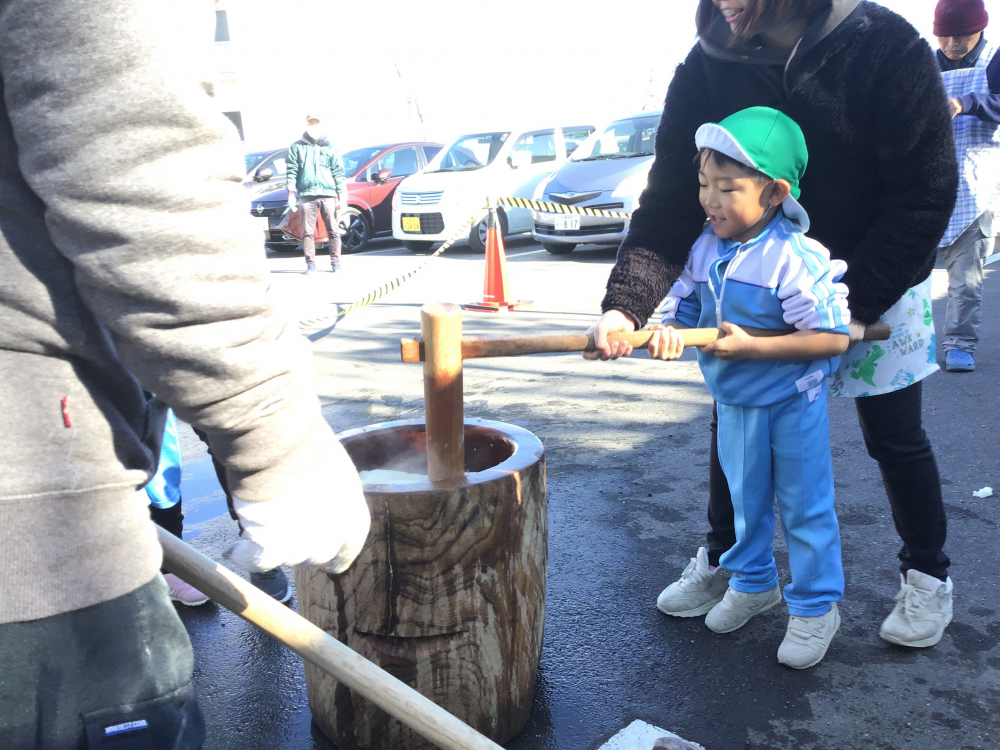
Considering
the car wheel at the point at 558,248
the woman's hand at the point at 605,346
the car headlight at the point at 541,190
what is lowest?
the car wheel at the point at 558,248

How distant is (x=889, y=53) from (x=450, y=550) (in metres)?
1.58

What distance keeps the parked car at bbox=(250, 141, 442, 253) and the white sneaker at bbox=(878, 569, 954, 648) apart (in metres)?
11.1

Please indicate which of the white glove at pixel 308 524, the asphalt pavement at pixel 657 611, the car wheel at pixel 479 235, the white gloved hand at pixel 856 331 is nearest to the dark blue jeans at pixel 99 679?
the white glove at pixel 308 524

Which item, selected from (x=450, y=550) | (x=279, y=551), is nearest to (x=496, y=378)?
(x=450, y=550)

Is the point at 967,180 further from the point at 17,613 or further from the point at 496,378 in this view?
the point at 17,613

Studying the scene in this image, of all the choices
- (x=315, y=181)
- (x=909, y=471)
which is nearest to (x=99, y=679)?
(x=909, y=471)

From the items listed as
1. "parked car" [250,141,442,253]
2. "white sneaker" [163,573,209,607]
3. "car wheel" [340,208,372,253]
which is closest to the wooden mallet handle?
"white sneaker" [163,573,209,607]

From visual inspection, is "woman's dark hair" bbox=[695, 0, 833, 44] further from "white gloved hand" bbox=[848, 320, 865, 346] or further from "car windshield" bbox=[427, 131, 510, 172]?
"car windshield" bbox=[427, 131, 510, 172]

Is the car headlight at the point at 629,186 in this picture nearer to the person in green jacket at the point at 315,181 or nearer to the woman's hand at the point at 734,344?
the person in green jacket at the point at 315,181

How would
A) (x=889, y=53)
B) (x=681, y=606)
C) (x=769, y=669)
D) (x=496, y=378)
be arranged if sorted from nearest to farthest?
(x=889, y=53), (x=769, y=669), (x=681, y=606), (x=496, y=378)

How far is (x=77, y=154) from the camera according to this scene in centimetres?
88

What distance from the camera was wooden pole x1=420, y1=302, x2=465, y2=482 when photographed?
6.51 ft

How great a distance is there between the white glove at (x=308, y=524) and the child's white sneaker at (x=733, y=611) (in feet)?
5.72

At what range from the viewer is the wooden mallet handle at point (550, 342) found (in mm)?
2043
